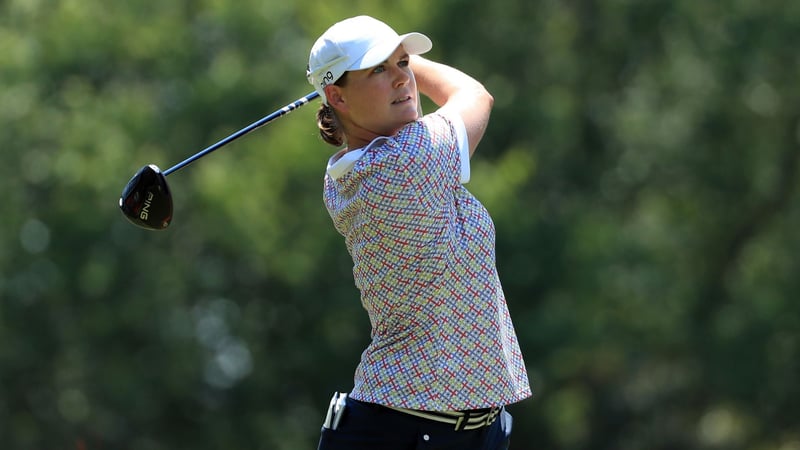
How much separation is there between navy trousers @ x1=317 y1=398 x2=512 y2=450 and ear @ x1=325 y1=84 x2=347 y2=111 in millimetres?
702

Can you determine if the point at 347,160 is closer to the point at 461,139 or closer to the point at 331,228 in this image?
the point at 461,139

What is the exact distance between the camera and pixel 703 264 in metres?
19.8

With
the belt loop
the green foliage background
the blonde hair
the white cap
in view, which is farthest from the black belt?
the green foliage background

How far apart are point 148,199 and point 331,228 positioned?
12.6 meters

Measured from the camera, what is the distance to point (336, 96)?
351cm

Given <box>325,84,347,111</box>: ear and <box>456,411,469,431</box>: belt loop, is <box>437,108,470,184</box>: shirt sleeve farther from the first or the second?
<box>456,411,469,431</box>: belt loop

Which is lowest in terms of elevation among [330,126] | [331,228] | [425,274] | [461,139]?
[331,228]

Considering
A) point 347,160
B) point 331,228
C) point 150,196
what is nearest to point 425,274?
point 347,160

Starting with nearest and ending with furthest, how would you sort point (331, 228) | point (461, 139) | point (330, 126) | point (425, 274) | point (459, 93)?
point (425, 274), point (461, 139), point (330, 126), point (459, 93), point (331, 228)

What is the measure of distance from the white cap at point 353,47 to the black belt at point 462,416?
2.63 feet

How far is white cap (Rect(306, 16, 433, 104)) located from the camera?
3.41 m

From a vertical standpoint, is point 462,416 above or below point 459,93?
below

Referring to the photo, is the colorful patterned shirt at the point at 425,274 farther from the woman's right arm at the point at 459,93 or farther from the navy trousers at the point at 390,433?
the woman's right arm at the point at 459,93

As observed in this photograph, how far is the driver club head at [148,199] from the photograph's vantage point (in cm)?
380
